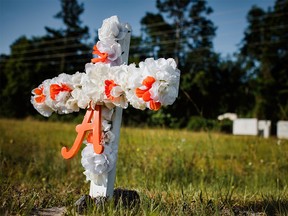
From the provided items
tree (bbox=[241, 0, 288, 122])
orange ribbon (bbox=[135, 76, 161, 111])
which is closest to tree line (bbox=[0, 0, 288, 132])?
tree (bbox=[241, 0, 288, 122])

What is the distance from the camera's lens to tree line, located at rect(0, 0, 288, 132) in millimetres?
27898

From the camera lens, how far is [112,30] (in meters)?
2.56

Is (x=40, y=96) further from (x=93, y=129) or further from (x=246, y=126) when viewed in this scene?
(x=246, y=126)

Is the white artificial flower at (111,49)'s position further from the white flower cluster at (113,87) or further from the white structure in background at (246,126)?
the white structure in background at (246,126)

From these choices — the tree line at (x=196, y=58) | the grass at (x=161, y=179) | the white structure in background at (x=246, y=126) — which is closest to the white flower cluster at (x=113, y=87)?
the grass at (x=161, y=179)

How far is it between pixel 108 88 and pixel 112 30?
1.51ft

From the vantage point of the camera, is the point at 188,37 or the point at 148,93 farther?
the point at 188,37

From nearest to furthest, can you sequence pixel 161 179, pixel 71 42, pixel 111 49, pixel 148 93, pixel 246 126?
pixel 148 93
pixel 111 49
pixel 161 179
pixel 246 126
pixel 71 42

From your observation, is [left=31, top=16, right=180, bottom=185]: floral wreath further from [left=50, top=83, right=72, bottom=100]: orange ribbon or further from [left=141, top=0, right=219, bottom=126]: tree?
[left=141, top=0, right=219, bottom=126]: tree

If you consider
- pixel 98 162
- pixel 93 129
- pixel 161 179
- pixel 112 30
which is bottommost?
pixel 161 179

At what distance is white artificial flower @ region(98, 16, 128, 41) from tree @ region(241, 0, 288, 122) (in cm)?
2367

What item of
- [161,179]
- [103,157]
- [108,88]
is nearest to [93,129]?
[103,157]

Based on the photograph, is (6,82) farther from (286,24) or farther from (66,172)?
(66,172)

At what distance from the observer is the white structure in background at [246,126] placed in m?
18.0
